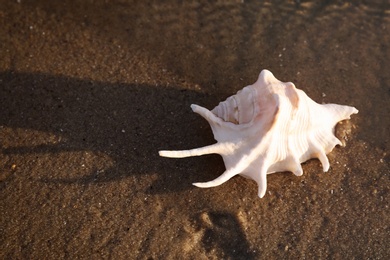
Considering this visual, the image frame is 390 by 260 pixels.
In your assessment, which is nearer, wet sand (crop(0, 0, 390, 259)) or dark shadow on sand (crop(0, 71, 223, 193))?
wet sand (crop(0, 0, 390, 259))

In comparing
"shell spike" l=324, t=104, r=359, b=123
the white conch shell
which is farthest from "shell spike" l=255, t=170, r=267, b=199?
"shell spike" l=324, t=104, r=359, b=123

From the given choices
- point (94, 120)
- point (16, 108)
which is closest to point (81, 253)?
point (94, 120)

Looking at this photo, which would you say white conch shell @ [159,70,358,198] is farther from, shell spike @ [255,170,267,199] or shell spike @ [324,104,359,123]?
shell spike @ [324,104,359,123]

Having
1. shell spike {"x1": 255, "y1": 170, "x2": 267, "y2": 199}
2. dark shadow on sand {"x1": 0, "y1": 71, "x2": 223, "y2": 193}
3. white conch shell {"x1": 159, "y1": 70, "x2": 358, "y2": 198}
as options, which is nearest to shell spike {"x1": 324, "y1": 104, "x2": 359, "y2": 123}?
white conch shell {"x1": 159, "y1": 70, "x2": 358, "y2": 198}

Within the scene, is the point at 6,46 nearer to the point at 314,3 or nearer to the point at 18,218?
the point at 18,218

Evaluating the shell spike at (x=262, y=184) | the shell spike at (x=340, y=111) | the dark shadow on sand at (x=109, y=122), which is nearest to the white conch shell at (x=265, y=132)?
the shell spike at (x=262, y=184)

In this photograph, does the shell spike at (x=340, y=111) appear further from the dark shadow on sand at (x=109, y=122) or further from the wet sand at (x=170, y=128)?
the dark shadow on sand at (x=109, y=122)

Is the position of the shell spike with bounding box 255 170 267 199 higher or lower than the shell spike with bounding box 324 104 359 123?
lower
